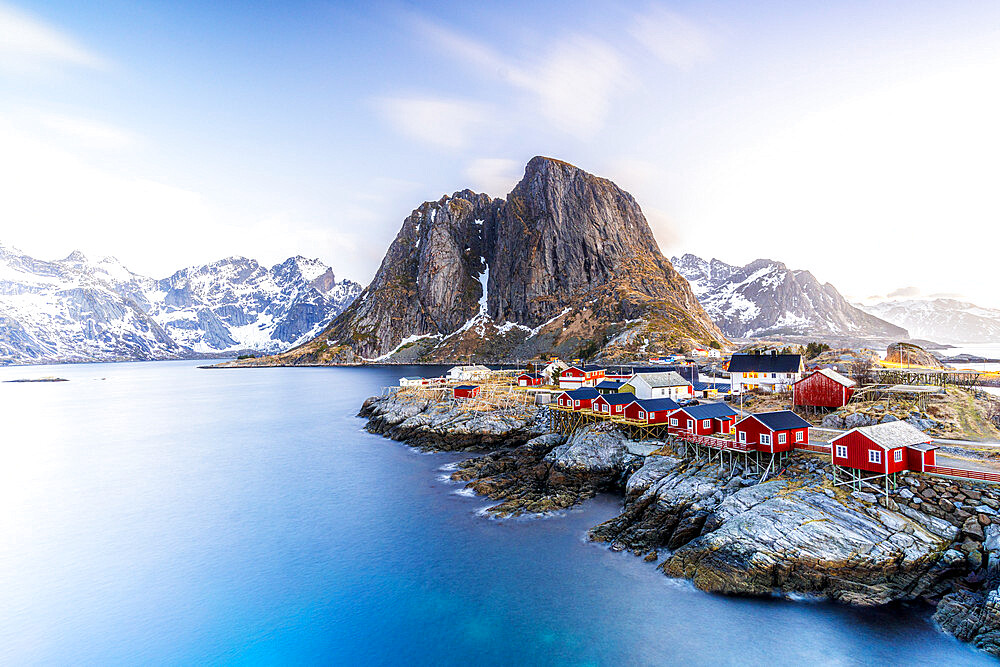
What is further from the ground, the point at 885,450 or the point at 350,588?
the point at 885,450

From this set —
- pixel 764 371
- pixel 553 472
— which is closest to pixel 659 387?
pixel 764 371

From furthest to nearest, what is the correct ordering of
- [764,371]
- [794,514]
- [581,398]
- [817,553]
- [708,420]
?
[764,371] → [581,398] → [708,420] → [794,514] → [817,553]

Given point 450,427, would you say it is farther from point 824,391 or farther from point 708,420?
point 824,391

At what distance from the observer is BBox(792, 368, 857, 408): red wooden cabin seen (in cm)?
5219

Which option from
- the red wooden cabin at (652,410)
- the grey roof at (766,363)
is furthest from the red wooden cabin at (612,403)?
the grey roof at (766,363)

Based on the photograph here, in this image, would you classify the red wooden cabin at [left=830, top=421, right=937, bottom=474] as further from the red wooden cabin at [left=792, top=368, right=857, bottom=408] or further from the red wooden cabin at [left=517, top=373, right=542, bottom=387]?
the red wooden cabin at [left=517, top=373, right=542, bottom=387]

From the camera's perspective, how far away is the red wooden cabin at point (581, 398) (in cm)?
6367

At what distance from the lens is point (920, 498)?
3019 centimetres

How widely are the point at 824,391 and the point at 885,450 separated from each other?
24564 mm

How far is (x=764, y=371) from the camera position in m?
76.0

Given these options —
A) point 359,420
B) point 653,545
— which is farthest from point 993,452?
point 359,420

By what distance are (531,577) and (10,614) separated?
32359mm

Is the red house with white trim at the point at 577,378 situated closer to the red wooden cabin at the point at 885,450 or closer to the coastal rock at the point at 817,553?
the red wooden cabin at the point at 885,450

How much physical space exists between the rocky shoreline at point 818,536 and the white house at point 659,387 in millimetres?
24731
